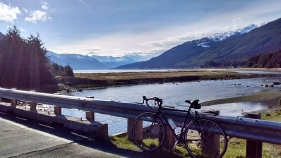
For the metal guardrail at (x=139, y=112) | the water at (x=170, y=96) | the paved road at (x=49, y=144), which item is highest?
the metal guardrail at (x=139, y=112)

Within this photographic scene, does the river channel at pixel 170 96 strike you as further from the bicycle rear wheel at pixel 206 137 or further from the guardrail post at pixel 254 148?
the guardrail post at pixel 254 148

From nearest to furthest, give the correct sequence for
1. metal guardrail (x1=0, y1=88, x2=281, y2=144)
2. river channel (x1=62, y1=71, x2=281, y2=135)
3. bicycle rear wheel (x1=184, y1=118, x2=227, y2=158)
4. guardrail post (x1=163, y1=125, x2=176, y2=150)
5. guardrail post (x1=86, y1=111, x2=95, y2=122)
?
metal guardrail (x1=0, y1=88, x2=281, y2=144), bicycle rear wheel (x1=184, y1=118, x2=227, y2=158), guardrail post (x1=163, y1=125, x2=176, y2=150), guardrail post (x1=86, y1=111, x2=95, y2=122), river channel (x1=62, y1=71, x2=281, y2=135)

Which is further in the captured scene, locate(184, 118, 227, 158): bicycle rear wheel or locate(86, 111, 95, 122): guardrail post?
locate(86, 111, 95, 122): guardrail post

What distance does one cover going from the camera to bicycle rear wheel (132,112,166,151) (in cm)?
764

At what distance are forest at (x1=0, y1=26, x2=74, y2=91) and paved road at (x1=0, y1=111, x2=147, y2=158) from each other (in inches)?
1631

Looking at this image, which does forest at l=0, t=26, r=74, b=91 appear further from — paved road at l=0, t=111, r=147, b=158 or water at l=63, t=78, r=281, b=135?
paved road at l=0, t=111, r=147, b=158

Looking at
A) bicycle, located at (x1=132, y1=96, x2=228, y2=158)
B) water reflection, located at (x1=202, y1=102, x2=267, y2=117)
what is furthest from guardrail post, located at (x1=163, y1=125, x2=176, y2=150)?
water reflection, located at (x1=202, y1=102, x2=267, y2=117)

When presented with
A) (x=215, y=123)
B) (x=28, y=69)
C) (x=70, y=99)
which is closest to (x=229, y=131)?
(x=215, y=123)

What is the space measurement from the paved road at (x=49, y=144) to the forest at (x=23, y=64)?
41434 millimetres

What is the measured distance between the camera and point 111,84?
72.6m

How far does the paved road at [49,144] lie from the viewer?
724 cm

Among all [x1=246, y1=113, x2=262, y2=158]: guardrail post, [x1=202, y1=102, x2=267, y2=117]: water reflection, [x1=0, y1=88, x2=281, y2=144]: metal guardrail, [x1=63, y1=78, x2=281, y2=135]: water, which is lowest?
[x1=202, y1=102, x2=267, y2=117]: water reflection

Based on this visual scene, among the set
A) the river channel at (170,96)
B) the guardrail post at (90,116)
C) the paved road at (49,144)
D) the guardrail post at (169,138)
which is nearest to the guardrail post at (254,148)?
the guardrail post at (169,138)

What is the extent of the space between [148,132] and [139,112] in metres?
0.65
